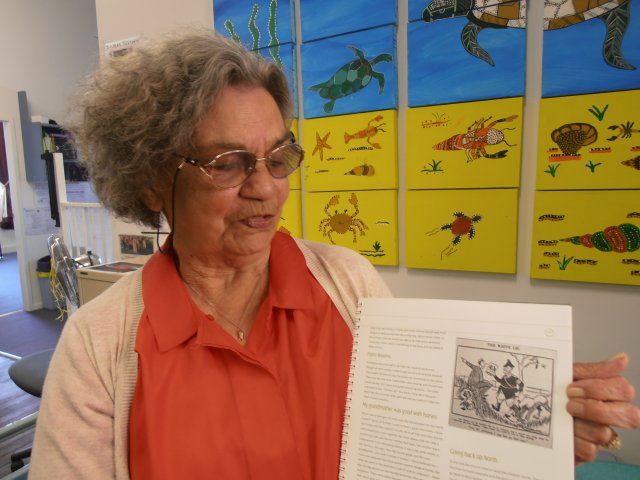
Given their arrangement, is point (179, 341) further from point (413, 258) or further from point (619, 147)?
point (619, 147)

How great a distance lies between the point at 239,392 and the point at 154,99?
0.63m

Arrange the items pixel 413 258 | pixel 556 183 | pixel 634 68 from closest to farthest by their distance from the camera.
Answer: pixel 634 68 → pixel 556 183 → pixel 413 258

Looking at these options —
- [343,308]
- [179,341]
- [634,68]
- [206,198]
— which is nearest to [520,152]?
[634,68]

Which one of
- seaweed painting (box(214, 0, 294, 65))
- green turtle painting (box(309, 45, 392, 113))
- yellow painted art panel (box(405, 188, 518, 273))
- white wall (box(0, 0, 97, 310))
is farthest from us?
white wall (box(0, 0, 97, 310))

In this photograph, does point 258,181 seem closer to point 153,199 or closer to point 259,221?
point 259,221

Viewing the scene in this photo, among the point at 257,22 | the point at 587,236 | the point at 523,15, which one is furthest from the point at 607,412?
the point at 257,22

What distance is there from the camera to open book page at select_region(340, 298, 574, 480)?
612 millimetres

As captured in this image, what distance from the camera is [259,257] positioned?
3.35 ft

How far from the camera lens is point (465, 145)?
5.80 feet

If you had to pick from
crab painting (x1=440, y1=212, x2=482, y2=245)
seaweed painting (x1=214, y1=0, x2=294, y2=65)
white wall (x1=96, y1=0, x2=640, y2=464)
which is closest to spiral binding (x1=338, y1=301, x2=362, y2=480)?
white wall (x1=96, y1=0, x2=640, y2=464)

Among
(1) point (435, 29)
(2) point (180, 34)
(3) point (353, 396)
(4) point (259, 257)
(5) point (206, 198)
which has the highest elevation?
(1) point (435, 29)

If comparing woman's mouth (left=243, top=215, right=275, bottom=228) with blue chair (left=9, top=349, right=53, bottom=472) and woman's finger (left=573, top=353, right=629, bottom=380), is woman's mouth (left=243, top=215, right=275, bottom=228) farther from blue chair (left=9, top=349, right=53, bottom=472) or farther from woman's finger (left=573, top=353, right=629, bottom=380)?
blue chair (left=9, top=349, right=53, bottom=472)

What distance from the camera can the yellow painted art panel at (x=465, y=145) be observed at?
1687 millimetres

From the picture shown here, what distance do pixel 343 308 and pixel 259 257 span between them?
227 millimetres
